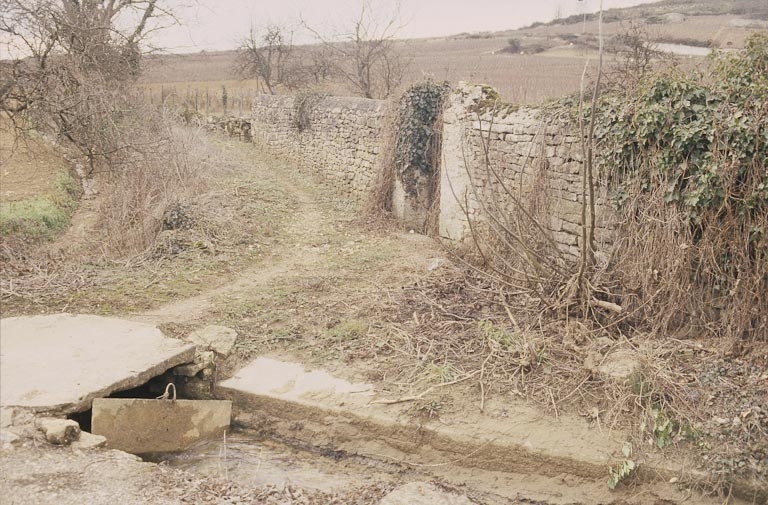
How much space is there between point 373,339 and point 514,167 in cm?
335

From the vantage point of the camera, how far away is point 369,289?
788 centimetres

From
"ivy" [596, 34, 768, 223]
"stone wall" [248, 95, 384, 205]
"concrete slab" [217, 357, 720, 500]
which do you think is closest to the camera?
"concrete slab" [217, 357, 720, 500]

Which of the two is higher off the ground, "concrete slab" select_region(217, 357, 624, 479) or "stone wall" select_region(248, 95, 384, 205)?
"stone wall" select_region(248, 95, 384, 205)

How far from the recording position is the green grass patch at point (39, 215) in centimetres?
999

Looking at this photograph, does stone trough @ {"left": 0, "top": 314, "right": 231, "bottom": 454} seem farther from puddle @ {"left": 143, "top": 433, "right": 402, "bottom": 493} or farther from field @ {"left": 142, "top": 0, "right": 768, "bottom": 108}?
field @ {"left": 142, "top": 0, "right": 768, "bottom": 108}

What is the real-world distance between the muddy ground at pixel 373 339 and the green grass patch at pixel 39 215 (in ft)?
1.76

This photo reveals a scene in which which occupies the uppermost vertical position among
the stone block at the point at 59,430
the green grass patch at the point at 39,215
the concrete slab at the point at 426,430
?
the green grass patch at the point at 39,215

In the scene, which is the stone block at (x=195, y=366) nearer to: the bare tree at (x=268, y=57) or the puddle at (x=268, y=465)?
the puddle at (x=268, y=465)

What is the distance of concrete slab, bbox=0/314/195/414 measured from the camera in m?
5.02

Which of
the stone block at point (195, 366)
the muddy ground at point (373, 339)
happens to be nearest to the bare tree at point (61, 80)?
the muddy ground at point (373, 339)

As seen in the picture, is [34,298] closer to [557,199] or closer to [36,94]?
[36,94]

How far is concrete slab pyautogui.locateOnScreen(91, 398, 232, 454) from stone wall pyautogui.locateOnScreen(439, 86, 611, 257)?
3.13m

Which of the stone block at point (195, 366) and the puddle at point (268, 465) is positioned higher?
the stone block at point (195, 366)

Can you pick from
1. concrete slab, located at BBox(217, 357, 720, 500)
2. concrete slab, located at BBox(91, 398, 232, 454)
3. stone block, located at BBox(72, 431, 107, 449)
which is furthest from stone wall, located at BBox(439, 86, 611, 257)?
stone block, located at BBox(72, 431, 107, 449)
